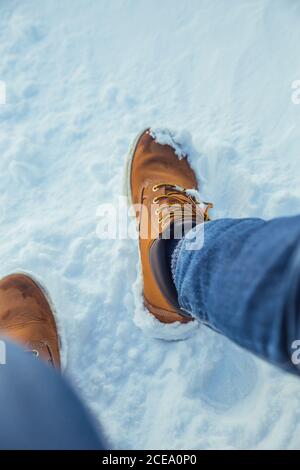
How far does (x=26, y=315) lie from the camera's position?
3.94ft

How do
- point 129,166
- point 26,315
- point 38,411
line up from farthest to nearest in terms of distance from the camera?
1. point 129,166
2. point 26,315
3. point 38,411

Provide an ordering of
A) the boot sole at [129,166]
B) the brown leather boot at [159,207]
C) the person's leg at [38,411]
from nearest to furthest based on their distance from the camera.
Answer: the person's leg at [38,411] < the brown leather boot at [159,207] < the boot sole at [129,166]

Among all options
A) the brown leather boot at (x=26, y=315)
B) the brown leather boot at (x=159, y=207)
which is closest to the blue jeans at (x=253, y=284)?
the brown leather boot at (x=159, y=207)

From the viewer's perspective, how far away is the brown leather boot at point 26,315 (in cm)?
115

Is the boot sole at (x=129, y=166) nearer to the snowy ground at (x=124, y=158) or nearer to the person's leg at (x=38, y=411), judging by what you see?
the snowy ground at (x=124, y=158)

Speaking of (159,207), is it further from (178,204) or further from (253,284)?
(253,284)

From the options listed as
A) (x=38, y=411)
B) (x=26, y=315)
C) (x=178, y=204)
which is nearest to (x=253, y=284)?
(x=38, y=411)

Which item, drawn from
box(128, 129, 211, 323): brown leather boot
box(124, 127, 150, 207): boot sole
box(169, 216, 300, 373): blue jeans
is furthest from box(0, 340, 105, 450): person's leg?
box(124, 127, 150, 207): boot sole

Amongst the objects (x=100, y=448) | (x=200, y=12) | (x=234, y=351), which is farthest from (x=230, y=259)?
(x=200, y=12)

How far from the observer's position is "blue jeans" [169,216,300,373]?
1.93 ft

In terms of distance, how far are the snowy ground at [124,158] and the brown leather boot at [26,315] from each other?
0.04 meters

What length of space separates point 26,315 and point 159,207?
51 cm
